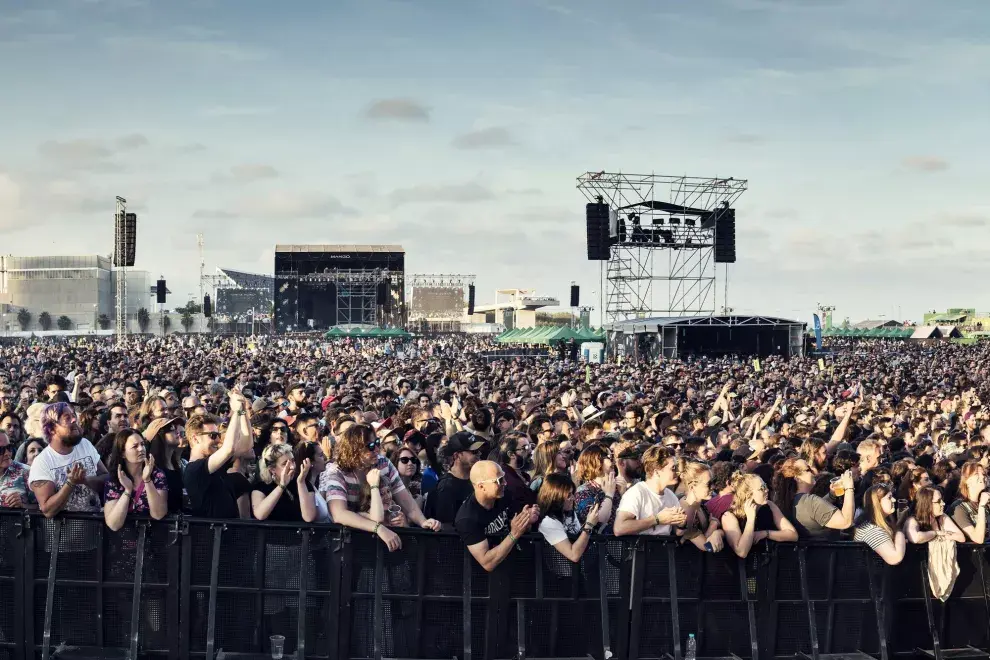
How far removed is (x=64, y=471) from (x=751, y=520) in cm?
385

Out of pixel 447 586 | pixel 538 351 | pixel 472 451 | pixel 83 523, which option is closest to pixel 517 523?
pixel 447 586

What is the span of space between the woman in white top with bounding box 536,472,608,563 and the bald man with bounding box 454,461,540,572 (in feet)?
0.36

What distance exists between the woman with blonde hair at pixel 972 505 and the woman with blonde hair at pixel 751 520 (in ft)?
4.66

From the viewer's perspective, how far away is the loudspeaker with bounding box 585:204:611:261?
4812 centimetres

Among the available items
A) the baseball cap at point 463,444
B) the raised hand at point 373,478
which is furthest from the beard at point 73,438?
the baseball cap at point 463,444

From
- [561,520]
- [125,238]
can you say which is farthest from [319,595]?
[125,238]

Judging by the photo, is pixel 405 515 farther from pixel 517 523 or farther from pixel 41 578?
pixel 41 578

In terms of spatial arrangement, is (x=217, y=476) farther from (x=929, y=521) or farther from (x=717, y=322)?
(x=717, y=322)

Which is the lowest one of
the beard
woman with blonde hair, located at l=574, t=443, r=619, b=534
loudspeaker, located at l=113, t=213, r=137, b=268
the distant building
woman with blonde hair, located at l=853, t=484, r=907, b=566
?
woman with blonde hair, located at l=853, t=484, r=907, b=566

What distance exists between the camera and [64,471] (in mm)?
5637

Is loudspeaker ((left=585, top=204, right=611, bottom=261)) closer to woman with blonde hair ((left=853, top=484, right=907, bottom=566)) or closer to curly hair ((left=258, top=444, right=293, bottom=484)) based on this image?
woman with blonde hair ((left=853, top=484, right=907, bottom=566))

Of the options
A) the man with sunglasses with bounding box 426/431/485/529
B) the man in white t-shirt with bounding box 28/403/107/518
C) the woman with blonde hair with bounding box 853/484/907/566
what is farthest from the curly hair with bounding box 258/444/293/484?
the woman with blonde hair with bounding box 853/484/907/566

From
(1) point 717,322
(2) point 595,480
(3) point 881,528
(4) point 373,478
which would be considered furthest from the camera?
(1) point 717,322

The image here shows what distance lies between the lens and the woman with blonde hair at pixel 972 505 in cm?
643
